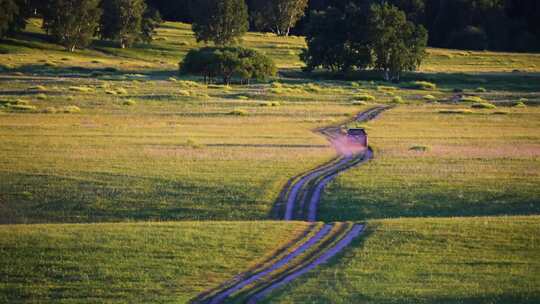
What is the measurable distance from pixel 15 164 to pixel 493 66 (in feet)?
299

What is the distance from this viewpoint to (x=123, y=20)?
111312 millimetres

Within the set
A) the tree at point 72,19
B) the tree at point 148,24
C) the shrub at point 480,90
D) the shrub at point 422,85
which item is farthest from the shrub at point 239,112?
the tree at point 148,24

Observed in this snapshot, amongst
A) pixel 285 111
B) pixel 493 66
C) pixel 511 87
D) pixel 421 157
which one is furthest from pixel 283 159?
pixel 493 66

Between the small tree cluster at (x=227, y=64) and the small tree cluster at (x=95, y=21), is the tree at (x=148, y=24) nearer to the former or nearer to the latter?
the small tree cluster at (x=95, y=21)

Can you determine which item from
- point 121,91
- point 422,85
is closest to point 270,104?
point 121,91

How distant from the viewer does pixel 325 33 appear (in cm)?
9650

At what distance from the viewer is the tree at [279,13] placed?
137 metres

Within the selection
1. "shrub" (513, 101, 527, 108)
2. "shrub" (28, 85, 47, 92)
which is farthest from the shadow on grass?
"shrub" (28, 85, 47, 92)

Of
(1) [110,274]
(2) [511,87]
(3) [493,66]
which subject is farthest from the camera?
(3) [493,66]

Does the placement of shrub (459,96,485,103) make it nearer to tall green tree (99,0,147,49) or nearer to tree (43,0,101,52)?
tall green tree (99,0,147,49)

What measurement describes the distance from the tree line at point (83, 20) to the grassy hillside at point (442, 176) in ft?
222

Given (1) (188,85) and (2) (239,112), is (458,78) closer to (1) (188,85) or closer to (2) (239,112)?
(1) (188,85)

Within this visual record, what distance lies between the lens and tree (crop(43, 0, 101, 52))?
4200 inches

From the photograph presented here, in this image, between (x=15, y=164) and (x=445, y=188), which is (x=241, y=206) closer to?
(x=445, y=188)
